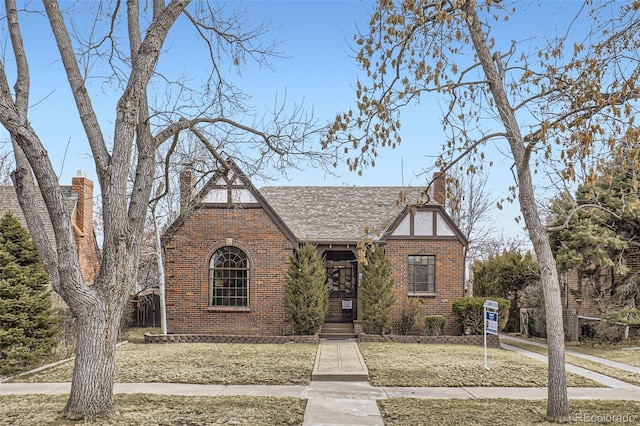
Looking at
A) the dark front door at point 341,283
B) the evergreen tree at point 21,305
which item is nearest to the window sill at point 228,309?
the dark front door at point 341,283

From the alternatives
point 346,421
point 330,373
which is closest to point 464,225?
point 330,373

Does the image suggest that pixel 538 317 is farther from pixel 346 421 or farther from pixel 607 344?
pixel 346 421

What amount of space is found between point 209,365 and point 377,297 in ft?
25.7

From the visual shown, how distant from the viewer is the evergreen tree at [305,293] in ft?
64.5

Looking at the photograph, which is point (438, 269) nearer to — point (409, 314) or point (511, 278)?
point (409, 314)

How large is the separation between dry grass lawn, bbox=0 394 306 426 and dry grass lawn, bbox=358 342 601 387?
3.04 m

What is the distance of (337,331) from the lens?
2122cm

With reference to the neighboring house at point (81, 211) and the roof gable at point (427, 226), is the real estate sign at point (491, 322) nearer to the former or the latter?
the roof gable at point (427, 226)

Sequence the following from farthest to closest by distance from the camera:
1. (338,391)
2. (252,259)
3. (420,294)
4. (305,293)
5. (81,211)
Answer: (81,211) → (420,294) → (252,259) → (305,293) → (338,391)

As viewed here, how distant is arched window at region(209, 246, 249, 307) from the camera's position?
20969 millimetres

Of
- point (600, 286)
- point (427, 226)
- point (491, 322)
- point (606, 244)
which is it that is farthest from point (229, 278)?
point (600, 286)

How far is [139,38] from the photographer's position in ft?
30.4

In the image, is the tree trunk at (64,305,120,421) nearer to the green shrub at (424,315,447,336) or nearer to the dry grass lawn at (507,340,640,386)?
the dry grass lawn at (507,340,640,386)

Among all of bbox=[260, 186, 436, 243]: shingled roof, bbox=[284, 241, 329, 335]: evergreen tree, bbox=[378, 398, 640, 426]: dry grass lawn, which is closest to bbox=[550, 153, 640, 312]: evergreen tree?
bbox=[260, 186, 436, 243]: shingled roof
